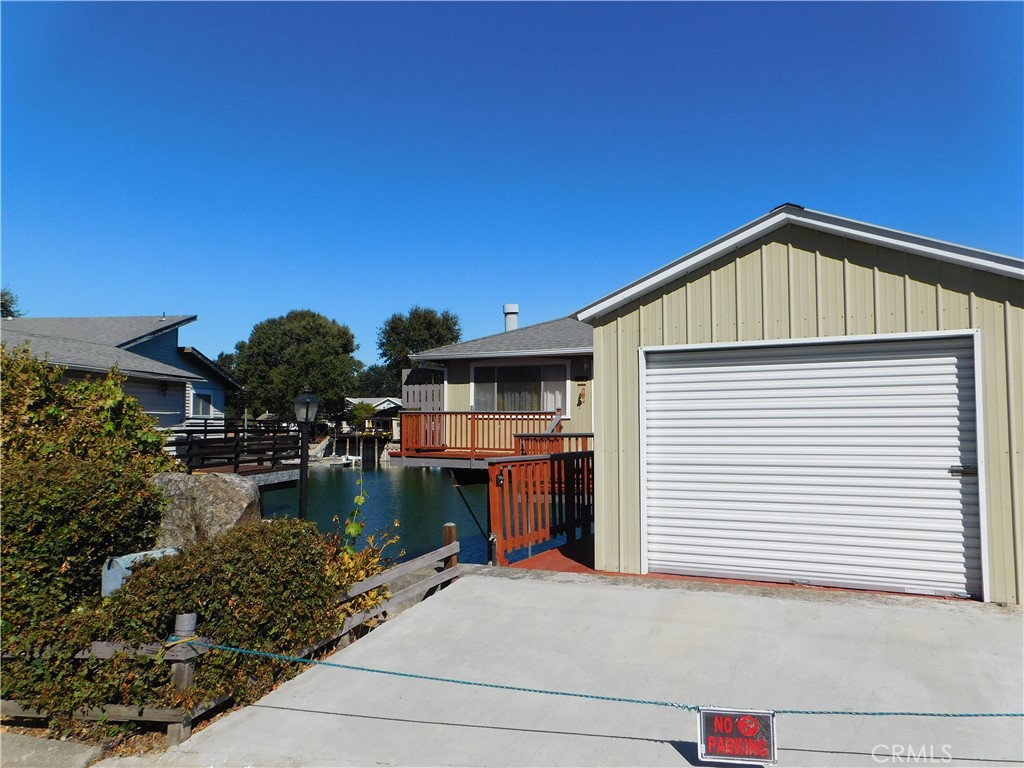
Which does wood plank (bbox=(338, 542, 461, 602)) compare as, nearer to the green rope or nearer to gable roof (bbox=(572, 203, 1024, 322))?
the green rope

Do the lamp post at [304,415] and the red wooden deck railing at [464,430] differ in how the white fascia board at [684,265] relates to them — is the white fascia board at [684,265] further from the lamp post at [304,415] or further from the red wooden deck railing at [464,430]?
the red wooden deck railing at [464,430]

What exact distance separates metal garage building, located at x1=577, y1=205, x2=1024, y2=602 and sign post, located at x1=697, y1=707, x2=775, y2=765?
11.8 feet

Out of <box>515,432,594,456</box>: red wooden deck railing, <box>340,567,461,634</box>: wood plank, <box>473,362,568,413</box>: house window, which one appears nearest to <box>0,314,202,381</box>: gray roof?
<box>473,362,568,413</box>: house window

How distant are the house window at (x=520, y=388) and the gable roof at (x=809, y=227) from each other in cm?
813

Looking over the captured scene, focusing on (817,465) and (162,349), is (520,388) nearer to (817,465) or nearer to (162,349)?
(817,465)

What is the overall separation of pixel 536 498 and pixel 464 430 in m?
5.97

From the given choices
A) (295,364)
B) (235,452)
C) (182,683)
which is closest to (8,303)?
(295,364)

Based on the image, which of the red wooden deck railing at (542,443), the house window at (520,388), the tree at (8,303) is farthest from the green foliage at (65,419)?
the tree at (8,303)

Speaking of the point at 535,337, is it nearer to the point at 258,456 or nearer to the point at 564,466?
the point at 564,466

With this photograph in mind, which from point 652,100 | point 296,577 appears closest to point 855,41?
point 652,100

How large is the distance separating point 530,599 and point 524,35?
9.53 m

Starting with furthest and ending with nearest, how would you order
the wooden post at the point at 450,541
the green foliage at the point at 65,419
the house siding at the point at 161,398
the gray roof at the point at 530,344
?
the house siding at the point at 161,398 → the gray roof at the point at 530,344 → the green foliage at the point at 65,419 → the wooden post at the point at 450,541

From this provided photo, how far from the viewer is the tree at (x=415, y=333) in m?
61.3

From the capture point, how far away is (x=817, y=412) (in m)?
6.22
